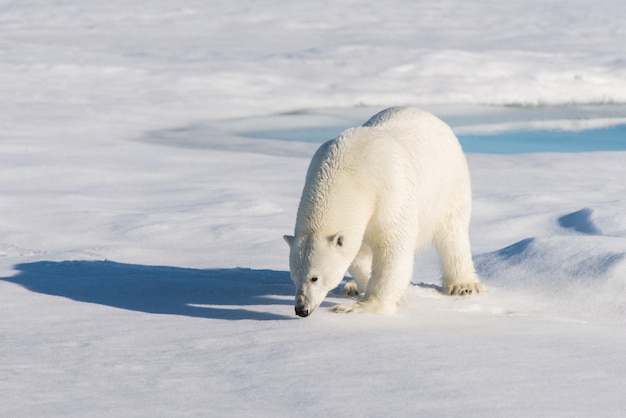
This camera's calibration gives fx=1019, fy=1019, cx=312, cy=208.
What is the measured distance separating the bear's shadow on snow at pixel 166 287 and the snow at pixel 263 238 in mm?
20

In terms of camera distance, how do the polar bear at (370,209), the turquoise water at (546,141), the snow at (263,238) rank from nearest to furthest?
1. the snow at (263,238)
2. the polar bear at (370,209)
3. the turquoise water at (546,141)

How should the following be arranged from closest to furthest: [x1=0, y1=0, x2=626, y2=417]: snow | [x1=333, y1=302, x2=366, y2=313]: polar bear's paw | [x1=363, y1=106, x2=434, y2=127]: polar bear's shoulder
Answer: [x1=0, y1=0, x2=626, y2=417]: snow → [x1=333, y1=302, x2=366, y2=313]: polar bear's paw → [x1=363, y1=106, x2=434, y2=127]: polar bear's shoulder

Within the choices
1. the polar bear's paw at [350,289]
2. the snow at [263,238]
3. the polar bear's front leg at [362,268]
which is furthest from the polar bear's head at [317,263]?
the polar bear's paw at [350,289]

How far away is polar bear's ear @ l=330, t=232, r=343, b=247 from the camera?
3979 mm

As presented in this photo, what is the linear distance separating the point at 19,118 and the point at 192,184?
3940mm

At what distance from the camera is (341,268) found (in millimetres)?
4062

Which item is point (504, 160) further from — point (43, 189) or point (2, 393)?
point (2, 393)

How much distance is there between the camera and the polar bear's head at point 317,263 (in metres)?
3.96

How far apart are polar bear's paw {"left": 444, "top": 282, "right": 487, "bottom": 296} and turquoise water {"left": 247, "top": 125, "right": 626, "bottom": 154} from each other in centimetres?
624

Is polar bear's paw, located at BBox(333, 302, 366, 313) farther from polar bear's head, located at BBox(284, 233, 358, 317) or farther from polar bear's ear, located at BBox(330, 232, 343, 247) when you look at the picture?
polar bear's ear, located at BBox(330, 232, 343, 247)

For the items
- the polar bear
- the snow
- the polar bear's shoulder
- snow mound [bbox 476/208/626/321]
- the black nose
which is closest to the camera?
the snow

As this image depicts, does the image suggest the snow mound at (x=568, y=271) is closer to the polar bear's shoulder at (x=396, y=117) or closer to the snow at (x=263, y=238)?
the snow at (x=263, y=238)

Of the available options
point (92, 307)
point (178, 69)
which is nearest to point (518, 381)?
point (92, 307)

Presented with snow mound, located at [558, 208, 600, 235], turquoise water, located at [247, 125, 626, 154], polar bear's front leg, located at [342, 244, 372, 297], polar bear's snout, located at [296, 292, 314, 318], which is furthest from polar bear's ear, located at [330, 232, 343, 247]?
turquoise water, located at [247, 125, 626, 154]
